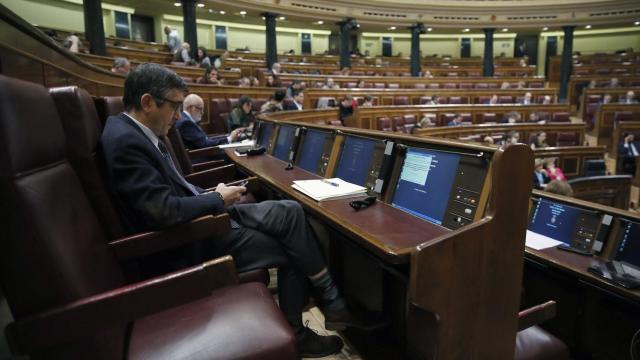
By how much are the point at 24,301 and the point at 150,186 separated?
0.42 m

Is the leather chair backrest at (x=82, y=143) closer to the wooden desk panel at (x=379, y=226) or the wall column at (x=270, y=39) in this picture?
the wooden desk panel at (x=379, y=226)

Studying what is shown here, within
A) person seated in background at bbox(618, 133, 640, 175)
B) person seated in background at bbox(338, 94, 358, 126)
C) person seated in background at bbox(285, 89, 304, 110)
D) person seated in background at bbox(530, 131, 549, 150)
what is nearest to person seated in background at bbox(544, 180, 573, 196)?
person seated in background at bbox(530, 131, 549, 150)

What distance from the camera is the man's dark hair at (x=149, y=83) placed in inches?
45.2

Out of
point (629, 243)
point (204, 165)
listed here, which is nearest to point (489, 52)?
point (204, 165)

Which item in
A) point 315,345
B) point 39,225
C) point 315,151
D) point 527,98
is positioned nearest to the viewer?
point 39,225

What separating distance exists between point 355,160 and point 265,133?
136cm

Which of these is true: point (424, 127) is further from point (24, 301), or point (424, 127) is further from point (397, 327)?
point (24, 301)

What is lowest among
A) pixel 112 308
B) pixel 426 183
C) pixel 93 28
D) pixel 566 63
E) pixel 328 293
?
pixel 328 293

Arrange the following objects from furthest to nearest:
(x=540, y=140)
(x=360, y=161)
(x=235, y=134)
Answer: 1. (x=540, y=140)
2. (x=235, y=134)
3. (x=360, y=161)

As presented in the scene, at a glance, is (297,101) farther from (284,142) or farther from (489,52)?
(489,52)

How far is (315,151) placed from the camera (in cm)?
186

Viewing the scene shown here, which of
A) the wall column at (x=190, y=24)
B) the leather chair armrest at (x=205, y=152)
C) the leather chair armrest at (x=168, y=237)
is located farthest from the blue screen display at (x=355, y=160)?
the wall column at (x=190, y=24)

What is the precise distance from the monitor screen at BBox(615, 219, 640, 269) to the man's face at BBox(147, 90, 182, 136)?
1352mm

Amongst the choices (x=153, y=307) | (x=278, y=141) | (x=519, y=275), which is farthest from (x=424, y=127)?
(x=153, y=307)
